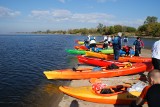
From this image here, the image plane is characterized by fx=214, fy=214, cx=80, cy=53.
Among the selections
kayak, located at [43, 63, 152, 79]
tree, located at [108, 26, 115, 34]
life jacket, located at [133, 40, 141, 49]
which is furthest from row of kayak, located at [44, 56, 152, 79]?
tree, located at [108, 26, 115, 34]

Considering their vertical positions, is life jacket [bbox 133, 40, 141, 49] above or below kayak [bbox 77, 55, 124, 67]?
above

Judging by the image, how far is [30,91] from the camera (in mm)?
12062

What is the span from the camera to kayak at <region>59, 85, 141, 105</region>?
7.87 metres

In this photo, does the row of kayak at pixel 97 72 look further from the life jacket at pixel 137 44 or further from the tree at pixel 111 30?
the tree at pixel 111 30

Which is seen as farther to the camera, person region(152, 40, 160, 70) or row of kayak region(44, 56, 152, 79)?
row of kayak region(44, 56, 152, 79)

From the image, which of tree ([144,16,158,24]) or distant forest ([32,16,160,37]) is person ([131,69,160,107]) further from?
tree ([144,16,158,24])

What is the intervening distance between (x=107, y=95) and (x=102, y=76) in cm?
398

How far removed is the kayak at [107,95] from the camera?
787 centimetres

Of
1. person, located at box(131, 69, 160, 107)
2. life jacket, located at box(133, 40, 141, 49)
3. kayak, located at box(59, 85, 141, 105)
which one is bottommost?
kayak, located at box(59, 85, 141, 105)

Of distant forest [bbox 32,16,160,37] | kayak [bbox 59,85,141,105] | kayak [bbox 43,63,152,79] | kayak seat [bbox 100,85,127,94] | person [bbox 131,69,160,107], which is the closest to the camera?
person [bbox 131,69,160,107]

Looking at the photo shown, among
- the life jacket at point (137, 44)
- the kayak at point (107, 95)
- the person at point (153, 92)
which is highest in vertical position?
the person at point (153, 92)

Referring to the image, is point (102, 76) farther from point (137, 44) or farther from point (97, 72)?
point (137, 44)

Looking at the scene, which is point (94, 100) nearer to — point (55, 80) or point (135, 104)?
point (135, 104)

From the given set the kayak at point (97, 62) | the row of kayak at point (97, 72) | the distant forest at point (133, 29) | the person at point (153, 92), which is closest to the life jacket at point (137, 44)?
the kayak at point (97, 62)
